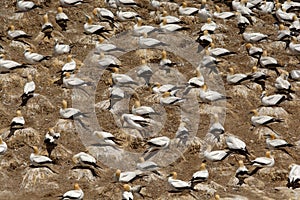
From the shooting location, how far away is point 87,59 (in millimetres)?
26219

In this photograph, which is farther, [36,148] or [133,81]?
[133,81]

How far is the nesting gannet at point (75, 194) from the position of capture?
17.8 meters

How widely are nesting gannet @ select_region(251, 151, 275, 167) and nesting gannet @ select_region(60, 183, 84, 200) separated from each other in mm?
5283

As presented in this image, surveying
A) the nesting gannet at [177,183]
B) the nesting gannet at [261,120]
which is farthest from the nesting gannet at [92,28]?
the nesting gannet at [177,183]

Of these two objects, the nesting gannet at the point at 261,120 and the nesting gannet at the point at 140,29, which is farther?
the nesting gannet at the point at 140,29

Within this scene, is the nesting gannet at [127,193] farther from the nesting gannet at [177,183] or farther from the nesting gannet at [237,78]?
the nesting gannet at [237,78]

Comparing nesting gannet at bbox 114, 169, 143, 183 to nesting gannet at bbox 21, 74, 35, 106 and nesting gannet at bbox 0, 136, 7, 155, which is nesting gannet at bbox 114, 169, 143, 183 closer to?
nesting gannet at bbox 0, 136, 7, 155

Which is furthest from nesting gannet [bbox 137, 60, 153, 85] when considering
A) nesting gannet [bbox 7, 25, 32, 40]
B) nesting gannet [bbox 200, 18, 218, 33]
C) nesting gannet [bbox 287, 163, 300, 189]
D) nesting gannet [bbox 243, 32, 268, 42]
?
nesting gannet [bbox 287, 163, 300, 189]

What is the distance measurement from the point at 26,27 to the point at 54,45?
2.08 m

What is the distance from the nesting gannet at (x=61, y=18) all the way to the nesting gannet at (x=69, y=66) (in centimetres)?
390

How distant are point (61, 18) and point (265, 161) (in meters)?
12.2

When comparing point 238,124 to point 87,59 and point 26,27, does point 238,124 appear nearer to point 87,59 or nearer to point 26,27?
point 87,59

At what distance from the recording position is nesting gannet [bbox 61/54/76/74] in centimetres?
2453

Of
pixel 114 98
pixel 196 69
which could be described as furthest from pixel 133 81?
pixel 196 69
